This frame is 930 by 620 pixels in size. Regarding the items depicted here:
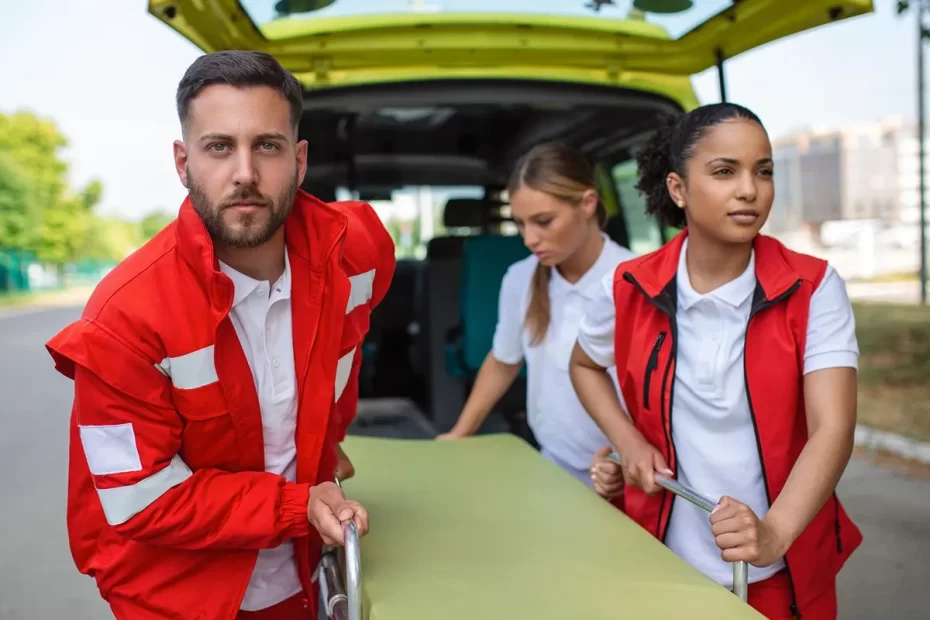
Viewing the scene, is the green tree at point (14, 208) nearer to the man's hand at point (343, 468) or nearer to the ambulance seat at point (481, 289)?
the ambulance seat at point (481, 289)

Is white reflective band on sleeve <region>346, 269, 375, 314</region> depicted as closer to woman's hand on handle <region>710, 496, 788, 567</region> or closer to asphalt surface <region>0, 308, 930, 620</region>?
woman's hand on handle <region>710, 496, 788, 567</region>

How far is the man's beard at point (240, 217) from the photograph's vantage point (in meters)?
1.38

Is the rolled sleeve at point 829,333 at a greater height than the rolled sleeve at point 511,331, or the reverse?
the rolled sleeve at point 829,333

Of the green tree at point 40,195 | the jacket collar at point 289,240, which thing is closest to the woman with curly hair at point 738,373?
the jacket collar at point 289,240

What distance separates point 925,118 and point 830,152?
2140 inches

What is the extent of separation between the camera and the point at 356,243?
5.64 feet

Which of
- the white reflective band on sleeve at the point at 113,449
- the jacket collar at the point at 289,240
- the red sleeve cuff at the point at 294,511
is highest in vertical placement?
the jacket collar at the point at 289,240

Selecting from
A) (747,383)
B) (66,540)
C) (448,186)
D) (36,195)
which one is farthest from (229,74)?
(36,195)

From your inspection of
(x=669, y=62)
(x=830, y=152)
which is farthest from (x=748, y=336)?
(x=830, y=152)

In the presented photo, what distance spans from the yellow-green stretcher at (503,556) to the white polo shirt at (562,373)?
0.28 meters

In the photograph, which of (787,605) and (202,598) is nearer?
(202,598)

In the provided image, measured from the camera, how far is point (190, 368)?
53.2 inches

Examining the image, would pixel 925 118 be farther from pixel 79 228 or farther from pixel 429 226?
pixel 79 228

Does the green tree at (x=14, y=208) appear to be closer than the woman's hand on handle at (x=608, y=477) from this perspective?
No
